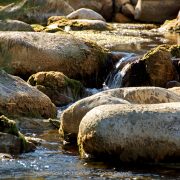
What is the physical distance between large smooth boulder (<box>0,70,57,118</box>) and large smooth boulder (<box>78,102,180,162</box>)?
3.61m

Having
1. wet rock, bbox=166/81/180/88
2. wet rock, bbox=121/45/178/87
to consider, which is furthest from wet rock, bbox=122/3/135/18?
wet rock, bbox=166/81/180/88

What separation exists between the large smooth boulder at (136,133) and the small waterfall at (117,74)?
8.52 m

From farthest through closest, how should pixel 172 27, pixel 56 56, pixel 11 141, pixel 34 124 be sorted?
pixel 172 27 < pixel 56 56 < pixel 34 124 < pixel 11 141

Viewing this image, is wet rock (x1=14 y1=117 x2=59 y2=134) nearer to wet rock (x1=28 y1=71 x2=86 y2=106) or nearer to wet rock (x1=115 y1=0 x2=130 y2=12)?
Result: wet rock (x1=28 y1=71 x2=86 y2=106)

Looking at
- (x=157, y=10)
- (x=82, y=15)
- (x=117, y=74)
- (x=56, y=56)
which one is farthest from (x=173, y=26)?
(x=56, y=56)

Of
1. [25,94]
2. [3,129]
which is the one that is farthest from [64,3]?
[3,129]

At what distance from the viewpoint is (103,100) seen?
12023mm

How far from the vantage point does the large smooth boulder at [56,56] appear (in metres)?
18.6

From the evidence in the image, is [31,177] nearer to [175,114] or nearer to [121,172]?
[121,172]

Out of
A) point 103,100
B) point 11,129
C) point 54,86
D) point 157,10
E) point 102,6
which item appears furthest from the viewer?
point 102,6

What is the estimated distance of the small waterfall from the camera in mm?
19125

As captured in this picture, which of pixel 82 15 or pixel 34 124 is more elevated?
pixel 82 15

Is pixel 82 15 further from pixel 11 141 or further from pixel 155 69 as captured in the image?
pixel 11 141

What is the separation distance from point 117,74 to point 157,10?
22407mm
